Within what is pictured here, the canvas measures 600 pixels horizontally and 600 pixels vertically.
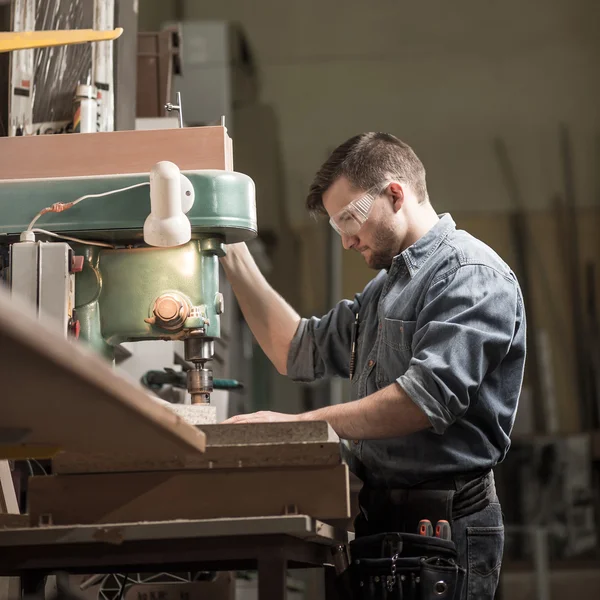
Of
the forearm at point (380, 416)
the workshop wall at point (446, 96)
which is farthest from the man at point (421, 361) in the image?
the workshop wall at point (446, 96)

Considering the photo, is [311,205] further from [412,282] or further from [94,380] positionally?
[94,380]

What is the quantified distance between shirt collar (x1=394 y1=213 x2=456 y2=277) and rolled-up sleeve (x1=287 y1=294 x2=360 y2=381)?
13.1 inches

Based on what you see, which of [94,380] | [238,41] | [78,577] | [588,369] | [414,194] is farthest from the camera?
[238,41]

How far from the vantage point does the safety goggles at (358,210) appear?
7.29ft

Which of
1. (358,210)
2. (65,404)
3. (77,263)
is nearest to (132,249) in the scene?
(77,263)

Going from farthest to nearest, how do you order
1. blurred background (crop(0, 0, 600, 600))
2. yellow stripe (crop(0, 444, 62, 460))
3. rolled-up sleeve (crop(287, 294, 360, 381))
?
blurred background (crop(0, 0, 600, 600))
rolled-up sleeve (crop(287, 294, 360, 381))
yellow stripe (crop(0, 444, 62, 460))

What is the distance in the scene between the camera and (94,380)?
93 cm

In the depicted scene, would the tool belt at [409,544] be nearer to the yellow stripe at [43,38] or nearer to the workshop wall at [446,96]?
the yellow stripe at [43,38]

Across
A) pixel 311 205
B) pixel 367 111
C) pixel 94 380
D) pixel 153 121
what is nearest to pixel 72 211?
pixel 311 205

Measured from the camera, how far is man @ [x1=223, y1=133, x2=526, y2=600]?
6.08ft

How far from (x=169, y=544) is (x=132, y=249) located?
685 mm

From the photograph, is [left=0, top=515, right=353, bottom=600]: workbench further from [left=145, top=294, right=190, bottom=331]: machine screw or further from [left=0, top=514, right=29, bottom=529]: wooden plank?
[left=145, top=294, right=190, bottom=331]: machine screw

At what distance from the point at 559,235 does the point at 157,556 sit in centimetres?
451

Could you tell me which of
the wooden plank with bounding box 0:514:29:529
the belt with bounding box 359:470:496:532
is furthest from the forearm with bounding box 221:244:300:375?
the wooden plank with bounding box 0:514:29:529
